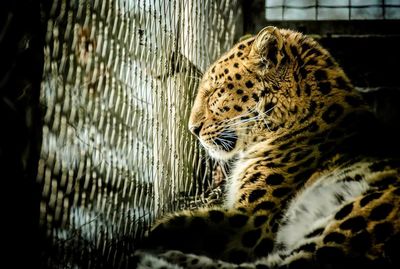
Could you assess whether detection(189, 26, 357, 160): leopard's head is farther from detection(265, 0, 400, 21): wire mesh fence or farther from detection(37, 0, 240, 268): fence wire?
detection(265, 0, 400, 21): wire mesh fence

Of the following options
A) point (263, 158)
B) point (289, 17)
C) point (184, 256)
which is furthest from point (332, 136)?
point (289, 17)

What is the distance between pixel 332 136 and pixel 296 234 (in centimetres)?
65

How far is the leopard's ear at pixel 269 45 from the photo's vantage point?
2.87 m

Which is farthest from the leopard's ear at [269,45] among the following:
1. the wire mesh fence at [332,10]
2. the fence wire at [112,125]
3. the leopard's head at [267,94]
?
the wire mesh fence at [332,10]

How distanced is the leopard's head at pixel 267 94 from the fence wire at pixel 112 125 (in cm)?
23

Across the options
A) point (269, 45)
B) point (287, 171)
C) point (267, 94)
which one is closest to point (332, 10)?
point (269, 45)

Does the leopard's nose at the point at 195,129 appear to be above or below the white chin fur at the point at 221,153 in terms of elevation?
above

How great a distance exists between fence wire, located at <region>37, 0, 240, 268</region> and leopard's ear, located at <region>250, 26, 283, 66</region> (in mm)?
497

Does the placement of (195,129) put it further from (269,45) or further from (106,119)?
(106,119)

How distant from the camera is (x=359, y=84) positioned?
4.16 meters

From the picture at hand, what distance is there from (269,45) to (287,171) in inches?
31.6

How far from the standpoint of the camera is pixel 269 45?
289 centimetres

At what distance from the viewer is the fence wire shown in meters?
1.78

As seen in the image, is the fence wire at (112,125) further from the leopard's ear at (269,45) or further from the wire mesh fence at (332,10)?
the wire mesh fence at (332,10)
